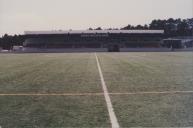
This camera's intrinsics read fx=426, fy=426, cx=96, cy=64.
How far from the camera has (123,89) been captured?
42.1 feet

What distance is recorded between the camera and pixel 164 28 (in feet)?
599

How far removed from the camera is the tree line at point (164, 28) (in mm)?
163188

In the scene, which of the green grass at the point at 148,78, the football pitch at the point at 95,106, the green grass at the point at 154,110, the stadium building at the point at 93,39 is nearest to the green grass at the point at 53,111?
the football pitch at the point at 95,106

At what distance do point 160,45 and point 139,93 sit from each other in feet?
386

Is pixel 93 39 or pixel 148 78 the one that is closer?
pixel 148 78

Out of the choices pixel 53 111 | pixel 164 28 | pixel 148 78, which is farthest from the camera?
pixel 164 28

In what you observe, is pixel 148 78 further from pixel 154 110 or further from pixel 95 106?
pixel 154 110

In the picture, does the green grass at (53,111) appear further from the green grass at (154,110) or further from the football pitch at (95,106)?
the green grass at (154,110)

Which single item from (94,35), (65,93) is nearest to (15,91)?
(65,93)

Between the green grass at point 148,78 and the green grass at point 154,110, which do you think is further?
the green grass at point 148,78

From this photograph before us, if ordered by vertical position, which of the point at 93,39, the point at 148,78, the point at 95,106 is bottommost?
the point at 93,39

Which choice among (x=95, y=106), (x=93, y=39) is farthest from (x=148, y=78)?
(x=93, y=39)

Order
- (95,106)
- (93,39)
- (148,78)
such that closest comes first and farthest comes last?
(95,106) < (148,78) < (93,39)

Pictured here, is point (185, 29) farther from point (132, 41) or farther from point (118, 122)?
point (118, 122)
